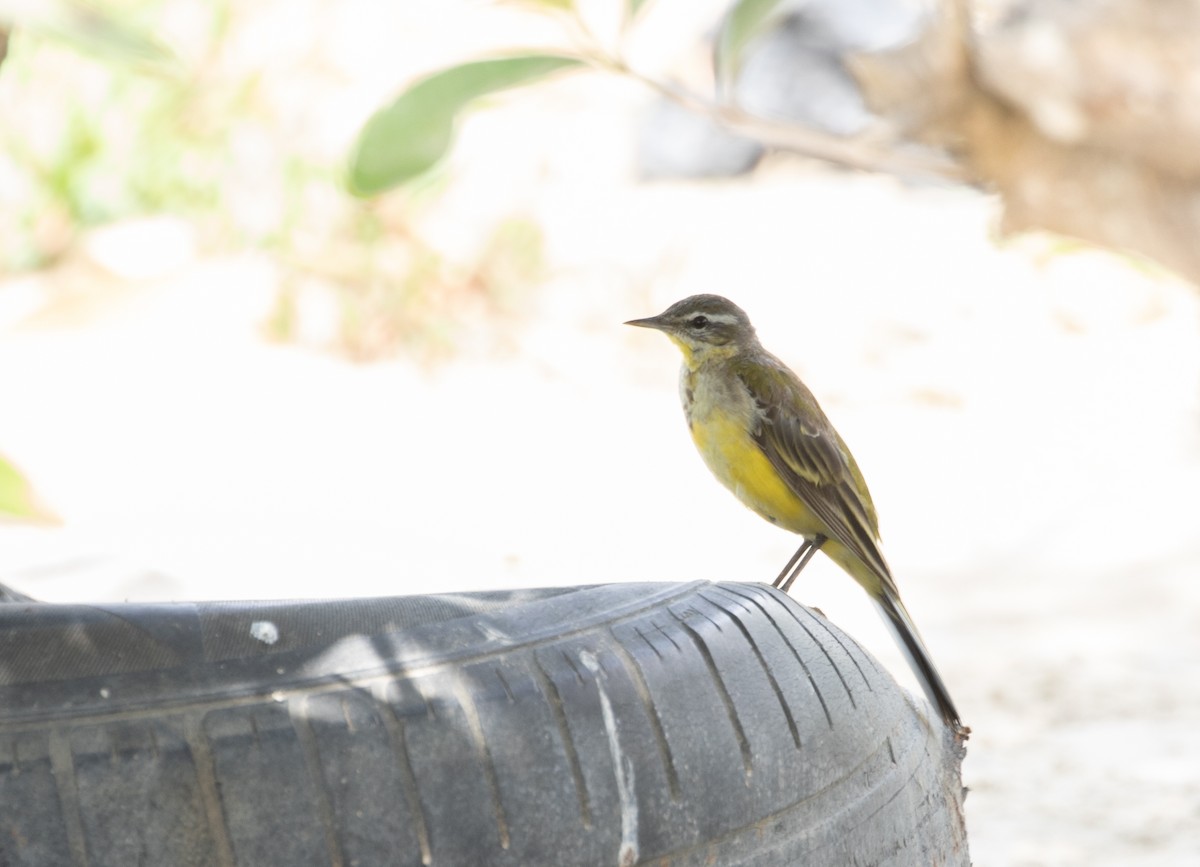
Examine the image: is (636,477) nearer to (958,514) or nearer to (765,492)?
(958,514)

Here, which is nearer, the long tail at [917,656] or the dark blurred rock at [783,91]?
the long tail at [917,656]

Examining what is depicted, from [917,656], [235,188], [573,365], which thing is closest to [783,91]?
[573,365]

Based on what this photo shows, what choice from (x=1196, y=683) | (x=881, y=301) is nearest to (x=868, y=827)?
(x=1196, y=683)

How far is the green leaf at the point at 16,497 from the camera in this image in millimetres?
1515

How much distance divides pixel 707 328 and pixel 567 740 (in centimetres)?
183

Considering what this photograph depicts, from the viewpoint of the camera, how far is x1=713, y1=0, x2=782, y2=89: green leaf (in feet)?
6.07

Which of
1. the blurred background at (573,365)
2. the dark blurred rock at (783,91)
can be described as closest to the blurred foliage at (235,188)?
the blurred background at (573,365)

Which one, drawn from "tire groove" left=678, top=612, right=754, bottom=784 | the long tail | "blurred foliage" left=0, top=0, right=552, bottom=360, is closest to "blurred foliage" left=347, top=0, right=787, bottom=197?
"tire groove" left=678, top=612, right=754, bottom=784

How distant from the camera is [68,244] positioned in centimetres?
1127

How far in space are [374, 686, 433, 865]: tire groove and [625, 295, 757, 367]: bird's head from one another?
186cm

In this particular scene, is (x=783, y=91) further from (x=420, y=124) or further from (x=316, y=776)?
(x=316, y=776)

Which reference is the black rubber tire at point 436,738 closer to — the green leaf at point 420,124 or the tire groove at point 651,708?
the tire groove at point 651,708

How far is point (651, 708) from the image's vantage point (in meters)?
1.81

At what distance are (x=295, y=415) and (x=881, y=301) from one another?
156 inches
